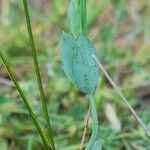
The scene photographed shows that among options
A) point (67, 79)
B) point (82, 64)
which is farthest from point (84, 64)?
point (67, 79)

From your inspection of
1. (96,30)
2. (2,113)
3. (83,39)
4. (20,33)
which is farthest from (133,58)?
(83,39)

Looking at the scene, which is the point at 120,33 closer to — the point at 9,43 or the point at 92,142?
the point at 9,43

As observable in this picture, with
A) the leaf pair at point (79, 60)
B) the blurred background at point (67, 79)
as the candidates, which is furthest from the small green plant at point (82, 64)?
the blurred background at point (67, 79)

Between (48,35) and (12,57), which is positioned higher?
(48,35)

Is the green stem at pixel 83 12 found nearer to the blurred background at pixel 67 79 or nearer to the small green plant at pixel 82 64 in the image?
the small green plant at pixel 82 64

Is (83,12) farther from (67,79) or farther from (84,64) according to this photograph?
(67,79)
